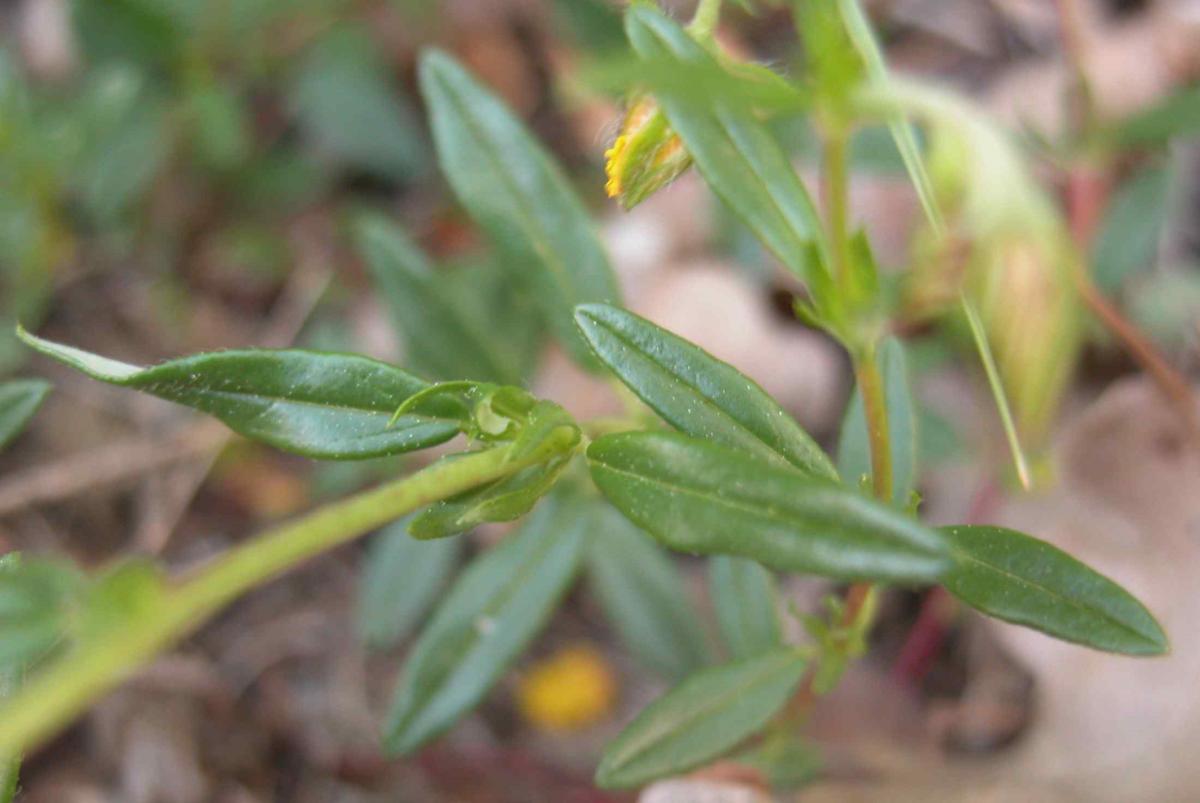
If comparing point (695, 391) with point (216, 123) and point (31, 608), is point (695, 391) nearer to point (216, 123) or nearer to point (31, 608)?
point (31, 608)

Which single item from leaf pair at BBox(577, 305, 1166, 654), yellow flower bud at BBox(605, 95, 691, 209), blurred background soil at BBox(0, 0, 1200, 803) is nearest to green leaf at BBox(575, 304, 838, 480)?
leaf pair at BBox(577, 305, 1166, 654)

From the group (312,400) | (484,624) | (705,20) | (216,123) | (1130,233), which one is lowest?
(1130,233)

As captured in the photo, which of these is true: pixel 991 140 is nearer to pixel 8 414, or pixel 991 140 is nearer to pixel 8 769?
pixel 8 769

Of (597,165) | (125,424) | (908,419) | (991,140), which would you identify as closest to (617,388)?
(908,419)

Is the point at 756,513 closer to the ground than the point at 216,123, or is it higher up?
closer to the ground

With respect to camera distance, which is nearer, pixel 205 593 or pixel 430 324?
pixel 205 593

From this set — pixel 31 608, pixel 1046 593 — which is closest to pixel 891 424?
pixel 1046 593

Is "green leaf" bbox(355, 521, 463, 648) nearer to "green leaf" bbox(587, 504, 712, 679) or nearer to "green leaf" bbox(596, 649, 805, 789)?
"green leaf" bbox(587, 504, 712, 679)
